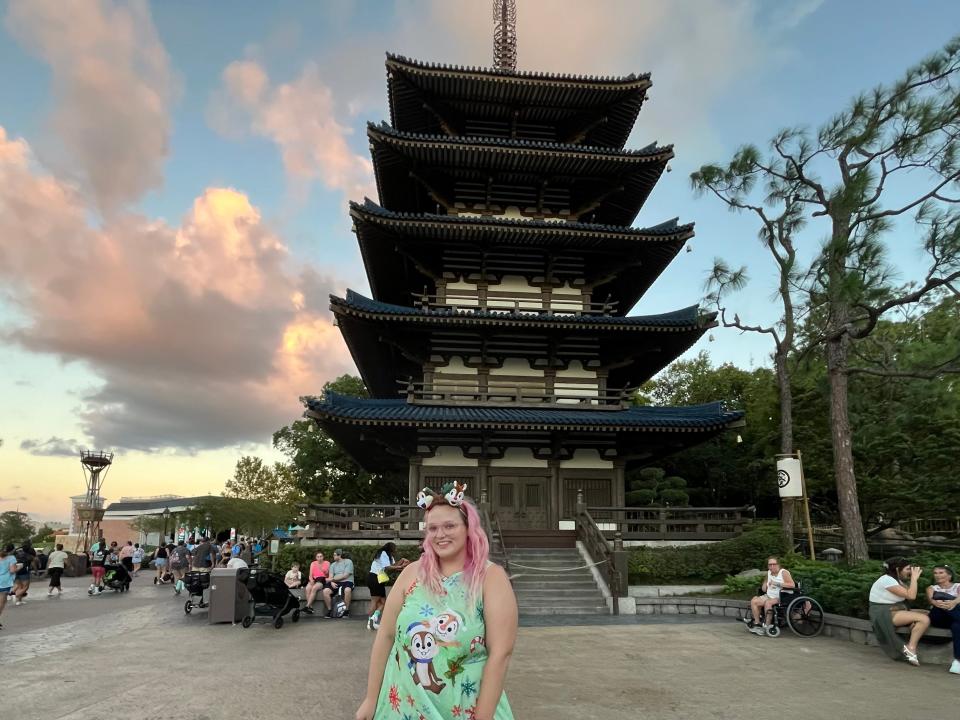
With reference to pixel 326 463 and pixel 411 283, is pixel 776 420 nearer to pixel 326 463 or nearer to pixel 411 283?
pixel 411 283

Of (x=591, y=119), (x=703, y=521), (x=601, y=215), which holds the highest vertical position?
(x=591, y=119)

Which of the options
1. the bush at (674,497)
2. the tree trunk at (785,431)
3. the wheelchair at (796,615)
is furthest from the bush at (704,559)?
the bush at (674,497)

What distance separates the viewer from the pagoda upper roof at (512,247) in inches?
795

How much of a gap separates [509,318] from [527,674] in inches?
491

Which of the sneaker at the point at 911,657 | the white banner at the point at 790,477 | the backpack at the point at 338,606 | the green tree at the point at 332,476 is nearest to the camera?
the sneaker at the point at 911,657

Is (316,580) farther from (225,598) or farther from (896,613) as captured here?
(896,613)

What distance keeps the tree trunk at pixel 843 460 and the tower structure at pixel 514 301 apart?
10.7 feet

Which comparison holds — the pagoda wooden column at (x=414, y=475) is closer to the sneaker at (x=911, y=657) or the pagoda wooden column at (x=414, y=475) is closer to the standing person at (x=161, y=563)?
the standing person at (x=161, y=563)

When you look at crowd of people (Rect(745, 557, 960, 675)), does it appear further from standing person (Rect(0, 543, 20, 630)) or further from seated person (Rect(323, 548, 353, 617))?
standing person (Rect(0, 543, 20, 630))

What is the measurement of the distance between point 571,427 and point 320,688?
12.5 m

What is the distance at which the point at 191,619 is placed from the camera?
13758mm

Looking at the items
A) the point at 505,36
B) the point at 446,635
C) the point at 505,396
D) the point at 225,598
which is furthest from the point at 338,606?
the point at 505,36

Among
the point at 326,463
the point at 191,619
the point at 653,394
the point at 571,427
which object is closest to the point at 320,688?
the point at 191,619

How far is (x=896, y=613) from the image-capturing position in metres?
9.00
